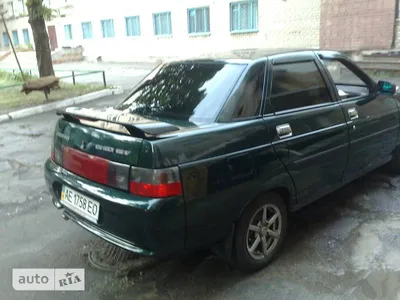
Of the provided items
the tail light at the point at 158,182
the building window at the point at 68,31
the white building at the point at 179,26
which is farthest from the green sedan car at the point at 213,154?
the building window at the point at 68,31

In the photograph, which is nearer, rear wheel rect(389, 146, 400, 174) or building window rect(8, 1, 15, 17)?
rear wheel rect(389, 146, 400, 174)

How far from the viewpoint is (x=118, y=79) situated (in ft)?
54.8

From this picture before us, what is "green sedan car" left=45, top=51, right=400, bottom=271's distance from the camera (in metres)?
2.48

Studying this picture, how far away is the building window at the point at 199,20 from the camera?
821 inches

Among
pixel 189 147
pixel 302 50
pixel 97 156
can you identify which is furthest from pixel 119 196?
pixel 302 50

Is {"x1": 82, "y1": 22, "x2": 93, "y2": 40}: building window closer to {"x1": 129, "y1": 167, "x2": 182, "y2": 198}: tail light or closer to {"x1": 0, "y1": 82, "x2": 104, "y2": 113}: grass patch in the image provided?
{"x1": 0, "y1": 82, "x2": 104, "y2": 113}: grass patch

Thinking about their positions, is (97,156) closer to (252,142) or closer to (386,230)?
(252,142)

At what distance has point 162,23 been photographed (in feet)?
76.6

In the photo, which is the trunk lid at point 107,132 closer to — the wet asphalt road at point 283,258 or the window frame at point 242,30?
the wet asphalt road at point 283,258

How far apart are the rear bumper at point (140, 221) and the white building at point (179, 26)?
10.7m

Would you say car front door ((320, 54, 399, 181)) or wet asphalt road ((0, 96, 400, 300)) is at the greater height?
car front door ((320, 54, 399, 181))

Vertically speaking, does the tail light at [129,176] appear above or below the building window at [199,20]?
below

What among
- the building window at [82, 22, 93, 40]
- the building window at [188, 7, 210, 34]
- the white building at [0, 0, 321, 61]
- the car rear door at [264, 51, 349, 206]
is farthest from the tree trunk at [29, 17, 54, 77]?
the building window at [82, 22, 93, 40]

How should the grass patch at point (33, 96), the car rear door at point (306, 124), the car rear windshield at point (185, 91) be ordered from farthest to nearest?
the grass patch at point (33, 96) → the car rear door at point (306, 124) → the car rear windshield at point (185, 91)
